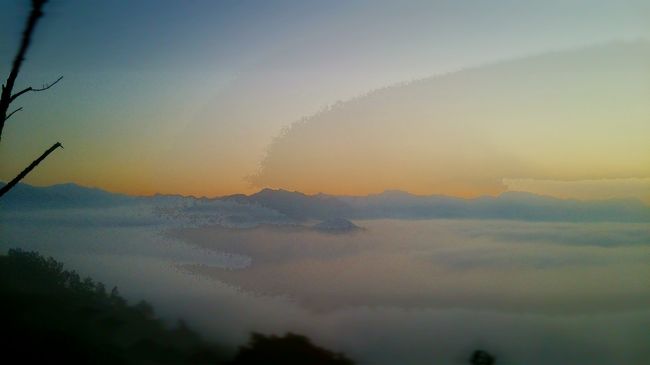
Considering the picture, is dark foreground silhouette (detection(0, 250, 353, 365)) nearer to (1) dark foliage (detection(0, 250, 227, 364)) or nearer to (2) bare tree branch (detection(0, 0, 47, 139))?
(1) dark foliage (detection(0, 250, 227, 364))

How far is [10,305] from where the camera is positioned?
4527 mm

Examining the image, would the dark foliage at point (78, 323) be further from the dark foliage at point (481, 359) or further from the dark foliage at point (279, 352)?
the dark foliage at point (481, 359)

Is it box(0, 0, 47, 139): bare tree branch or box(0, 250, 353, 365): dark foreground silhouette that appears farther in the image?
box(0, 250, 353, 365): dark foreground silhouette

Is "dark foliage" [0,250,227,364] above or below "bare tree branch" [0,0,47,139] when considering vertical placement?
below

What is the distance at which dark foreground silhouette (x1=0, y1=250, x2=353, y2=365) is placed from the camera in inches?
160

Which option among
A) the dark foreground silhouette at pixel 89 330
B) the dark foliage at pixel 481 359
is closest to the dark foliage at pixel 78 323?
the dark foreground silhouette at pixel 89 330

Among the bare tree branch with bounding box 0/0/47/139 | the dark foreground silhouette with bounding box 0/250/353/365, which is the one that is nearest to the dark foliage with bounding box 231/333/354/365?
the dark foreground silhouette with bounding box 0/250/353/365

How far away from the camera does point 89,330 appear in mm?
4820

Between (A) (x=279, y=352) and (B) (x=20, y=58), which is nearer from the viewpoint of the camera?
(B) (x=20, y=58)

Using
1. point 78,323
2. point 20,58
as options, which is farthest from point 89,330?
point 20,58

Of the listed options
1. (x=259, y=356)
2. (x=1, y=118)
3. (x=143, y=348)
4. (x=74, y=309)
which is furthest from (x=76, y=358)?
(x=1, y=118)

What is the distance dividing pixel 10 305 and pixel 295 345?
308cm

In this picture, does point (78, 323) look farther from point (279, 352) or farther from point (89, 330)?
point (279, 352)

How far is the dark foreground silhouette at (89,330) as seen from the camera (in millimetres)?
4074
